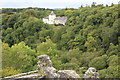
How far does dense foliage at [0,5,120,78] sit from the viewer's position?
24.2 m

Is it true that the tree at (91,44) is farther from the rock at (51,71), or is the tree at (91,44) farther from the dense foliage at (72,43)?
the rock at (51,71)

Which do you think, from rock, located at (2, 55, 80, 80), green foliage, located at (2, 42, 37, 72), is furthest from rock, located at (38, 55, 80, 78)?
green foliage, located at (2, 42, 37, 72)

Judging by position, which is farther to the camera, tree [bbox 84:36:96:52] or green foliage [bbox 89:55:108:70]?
tree [bbox 84:36:96:52]

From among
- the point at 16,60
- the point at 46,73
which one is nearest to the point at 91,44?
the point at 16,60

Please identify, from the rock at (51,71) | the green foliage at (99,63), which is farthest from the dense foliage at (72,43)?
the rock at (51,71)

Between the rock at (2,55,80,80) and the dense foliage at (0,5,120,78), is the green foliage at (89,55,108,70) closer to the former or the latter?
the dense foliage at (0,5,120,78)

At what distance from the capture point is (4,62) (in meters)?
20.4

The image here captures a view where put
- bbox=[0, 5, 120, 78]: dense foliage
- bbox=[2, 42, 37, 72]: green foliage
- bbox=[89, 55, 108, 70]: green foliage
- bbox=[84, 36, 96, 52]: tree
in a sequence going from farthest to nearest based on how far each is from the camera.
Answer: bbox=[84, 36, 96, 52]: tree, bbox=[89, 55, 108, 70]: green foliage, bbox=[0, 5, 120, 78]: dense foliage, bbox=[2, 42, 37, 72]: green foliage

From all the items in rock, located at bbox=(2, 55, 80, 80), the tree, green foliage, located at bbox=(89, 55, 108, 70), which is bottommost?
green foliage, located at bbox=(89, 55, 108, 70)

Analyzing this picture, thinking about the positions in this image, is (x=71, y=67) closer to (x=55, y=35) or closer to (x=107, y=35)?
(x=107, y=35)

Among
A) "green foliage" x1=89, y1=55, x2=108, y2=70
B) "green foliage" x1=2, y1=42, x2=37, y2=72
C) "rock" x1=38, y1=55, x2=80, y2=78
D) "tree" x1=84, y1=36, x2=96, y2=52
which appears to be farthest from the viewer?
"tree" x1=84, y1=36, x2=96, y2=52

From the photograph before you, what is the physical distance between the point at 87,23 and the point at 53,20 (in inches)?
1024

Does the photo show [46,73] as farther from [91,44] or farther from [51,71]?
[91,44]

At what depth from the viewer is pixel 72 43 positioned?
140 ft
